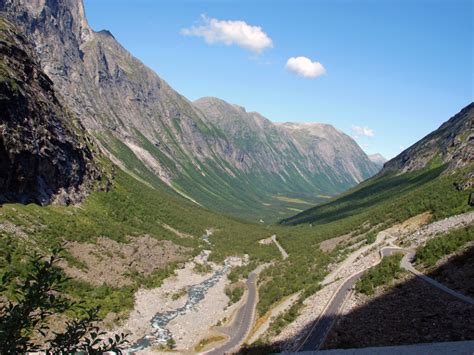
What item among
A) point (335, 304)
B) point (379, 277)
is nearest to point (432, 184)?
point (379, 277)

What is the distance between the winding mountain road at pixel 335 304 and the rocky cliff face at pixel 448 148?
2941 inches

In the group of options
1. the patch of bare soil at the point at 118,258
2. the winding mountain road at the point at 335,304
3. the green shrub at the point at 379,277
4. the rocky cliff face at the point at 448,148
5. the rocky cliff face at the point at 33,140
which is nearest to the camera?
the winding mountain road at the point at 335,304

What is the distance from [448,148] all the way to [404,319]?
141710 millimetres

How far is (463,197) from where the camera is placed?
229ft

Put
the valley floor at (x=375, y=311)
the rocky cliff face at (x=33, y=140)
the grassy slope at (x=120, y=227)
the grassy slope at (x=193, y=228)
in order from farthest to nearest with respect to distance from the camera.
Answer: the rocky cliff face at (x=33, y=140), the grassy slope at (x=193, y=228), the grassy slope at (x=120, y=227), the valley floor at (x=375, y=311)

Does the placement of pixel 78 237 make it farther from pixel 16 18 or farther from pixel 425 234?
pixel 16 18

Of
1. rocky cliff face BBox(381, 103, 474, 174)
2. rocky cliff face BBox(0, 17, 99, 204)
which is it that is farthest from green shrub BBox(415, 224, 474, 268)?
rocky cliff face BBox(381, 103, 474, 174)

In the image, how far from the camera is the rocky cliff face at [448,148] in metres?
122

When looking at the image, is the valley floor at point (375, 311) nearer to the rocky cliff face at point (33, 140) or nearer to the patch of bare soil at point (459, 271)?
the patch of bare soil at point (459, 271)

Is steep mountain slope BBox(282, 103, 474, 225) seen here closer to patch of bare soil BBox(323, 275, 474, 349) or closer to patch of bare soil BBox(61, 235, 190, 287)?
patch of bare soil BBox(323, 275, 474, 349)

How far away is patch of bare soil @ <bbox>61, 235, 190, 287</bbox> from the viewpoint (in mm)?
66750

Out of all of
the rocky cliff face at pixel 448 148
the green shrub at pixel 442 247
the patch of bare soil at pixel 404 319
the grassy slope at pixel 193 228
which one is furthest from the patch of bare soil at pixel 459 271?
the rocky cliff face at pixel 448 148

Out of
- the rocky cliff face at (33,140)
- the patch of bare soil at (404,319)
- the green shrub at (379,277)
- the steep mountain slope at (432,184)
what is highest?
the rocky cliff face at (33,140)

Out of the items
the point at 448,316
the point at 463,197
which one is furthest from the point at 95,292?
the point at 463,197
